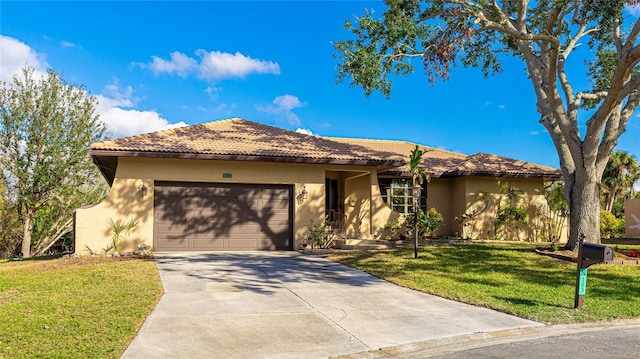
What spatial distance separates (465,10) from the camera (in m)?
A: 13.6

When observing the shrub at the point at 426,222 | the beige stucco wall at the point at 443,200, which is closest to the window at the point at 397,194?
the beige stucco wall at the point at 443,200

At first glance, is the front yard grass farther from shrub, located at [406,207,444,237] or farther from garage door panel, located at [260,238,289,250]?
shrub, located at [406,207,444,237]

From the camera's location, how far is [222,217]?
1638 centimetres

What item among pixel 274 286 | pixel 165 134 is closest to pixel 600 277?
pixel 274 286

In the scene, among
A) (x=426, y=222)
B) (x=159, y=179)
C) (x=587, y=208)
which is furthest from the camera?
(x=426, y=222)

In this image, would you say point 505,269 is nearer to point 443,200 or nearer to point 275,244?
point 275,244

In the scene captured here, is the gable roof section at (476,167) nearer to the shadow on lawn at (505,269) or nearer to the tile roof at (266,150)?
the tile roof at (266,150)

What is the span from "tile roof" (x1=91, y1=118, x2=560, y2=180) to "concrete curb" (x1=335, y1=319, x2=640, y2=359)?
983 cm

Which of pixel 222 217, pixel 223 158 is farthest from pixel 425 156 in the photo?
pixel 223 158

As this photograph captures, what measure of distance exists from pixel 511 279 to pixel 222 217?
30.2 ft

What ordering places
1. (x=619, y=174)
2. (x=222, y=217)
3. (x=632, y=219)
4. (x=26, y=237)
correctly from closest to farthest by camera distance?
(x=222, y=217) < (x=26, y=237) < (x=632, y=219) < (x=619, y=174)

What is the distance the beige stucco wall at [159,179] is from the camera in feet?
50.1

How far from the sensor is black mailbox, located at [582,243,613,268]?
7844 millimetres

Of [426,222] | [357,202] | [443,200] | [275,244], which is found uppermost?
[443,200]
